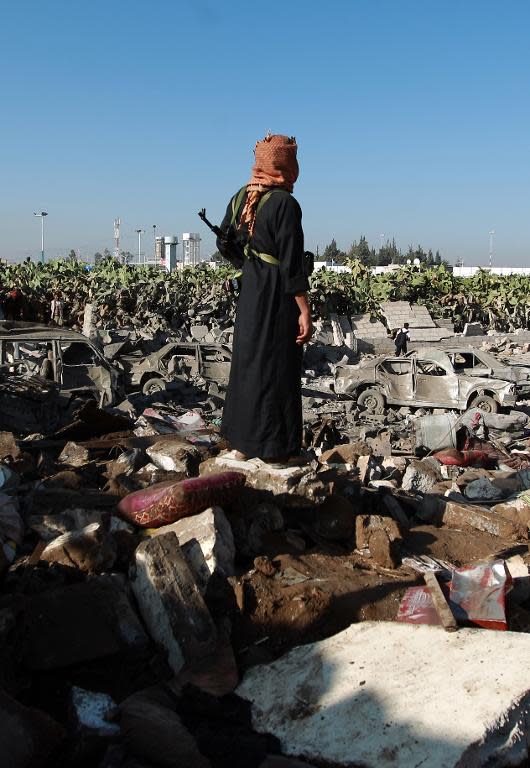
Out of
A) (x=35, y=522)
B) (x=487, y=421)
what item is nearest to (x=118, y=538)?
(x=35, y=522)

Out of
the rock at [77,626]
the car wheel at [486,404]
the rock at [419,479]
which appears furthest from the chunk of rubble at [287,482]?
the car wheel at [486,404]

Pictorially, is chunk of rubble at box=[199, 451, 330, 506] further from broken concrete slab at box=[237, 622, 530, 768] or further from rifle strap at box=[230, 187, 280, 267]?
rifle strap at box=[230, 187, 280, 267]

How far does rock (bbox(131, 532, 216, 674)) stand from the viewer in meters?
3.21

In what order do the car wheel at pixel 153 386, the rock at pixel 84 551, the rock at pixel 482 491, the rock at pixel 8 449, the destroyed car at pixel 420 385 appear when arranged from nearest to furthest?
the rock at pixel 84 551, the rock at pixel 8 449, the rock at pixel 482 491, the destroyed car at pixel 420 385, the car wheel at pixel 153 386

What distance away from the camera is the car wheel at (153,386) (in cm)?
1658

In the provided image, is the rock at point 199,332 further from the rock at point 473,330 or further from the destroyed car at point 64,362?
the rock at point 473,330

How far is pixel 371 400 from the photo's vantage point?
54.4ft

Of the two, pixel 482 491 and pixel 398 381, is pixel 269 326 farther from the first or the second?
pixel 398 381

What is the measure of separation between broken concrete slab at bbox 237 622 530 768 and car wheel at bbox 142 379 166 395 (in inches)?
526

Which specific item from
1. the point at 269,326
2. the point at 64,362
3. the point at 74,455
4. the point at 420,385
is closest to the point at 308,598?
the point at 269,326

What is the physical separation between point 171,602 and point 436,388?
13610 mm

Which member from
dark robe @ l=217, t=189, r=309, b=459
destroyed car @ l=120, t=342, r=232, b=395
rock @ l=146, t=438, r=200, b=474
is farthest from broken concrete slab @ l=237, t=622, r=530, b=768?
destroyed car @ l=120, t=342, r=232, b=395

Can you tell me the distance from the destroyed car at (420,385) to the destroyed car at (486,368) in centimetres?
49

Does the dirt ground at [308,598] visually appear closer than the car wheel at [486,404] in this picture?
Yes
